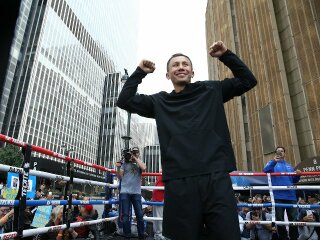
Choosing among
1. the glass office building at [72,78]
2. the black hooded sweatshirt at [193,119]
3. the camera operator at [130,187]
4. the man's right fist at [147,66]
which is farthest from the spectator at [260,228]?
the glass office building at [72,78]

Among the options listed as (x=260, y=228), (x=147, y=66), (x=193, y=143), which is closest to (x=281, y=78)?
(x=260, y=228)

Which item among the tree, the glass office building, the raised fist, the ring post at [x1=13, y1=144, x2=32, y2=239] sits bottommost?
the ring post at [x1=13, y1=144, x2=32, y2=239]

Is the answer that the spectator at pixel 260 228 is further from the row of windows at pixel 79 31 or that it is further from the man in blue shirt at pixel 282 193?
the row of windows at pixel 79 31

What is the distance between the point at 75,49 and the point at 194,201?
98.2m

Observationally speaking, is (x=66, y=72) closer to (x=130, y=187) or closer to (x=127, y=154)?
(x=127, y=154)

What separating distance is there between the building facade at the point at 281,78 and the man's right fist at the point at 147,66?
17.8m

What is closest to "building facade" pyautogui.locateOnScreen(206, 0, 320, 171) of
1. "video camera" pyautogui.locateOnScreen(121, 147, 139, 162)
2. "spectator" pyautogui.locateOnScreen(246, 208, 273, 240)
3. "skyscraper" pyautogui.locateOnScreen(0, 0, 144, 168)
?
"spectator" pyautogui.locateOnScreen(246, 208, 273, 240)

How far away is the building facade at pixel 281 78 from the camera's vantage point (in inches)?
699

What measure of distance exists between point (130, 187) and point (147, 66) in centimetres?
419

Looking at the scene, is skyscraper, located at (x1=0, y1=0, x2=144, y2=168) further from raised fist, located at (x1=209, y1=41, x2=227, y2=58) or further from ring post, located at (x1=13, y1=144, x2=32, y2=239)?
raised fist, located at (x1=209, y1=41, x2=227, y2=58)

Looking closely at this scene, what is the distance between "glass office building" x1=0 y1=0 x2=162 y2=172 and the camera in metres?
68.9

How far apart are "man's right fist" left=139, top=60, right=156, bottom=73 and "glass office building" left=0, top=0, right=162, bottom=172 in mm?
53959

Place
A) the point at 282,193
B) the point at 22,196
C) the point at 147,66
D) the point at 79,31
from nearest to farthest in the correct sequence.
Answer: the point at 147,66
the point at 22,196
the point at 282,193
the point at 79,31

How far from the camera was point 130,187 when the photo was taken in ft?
19.6
